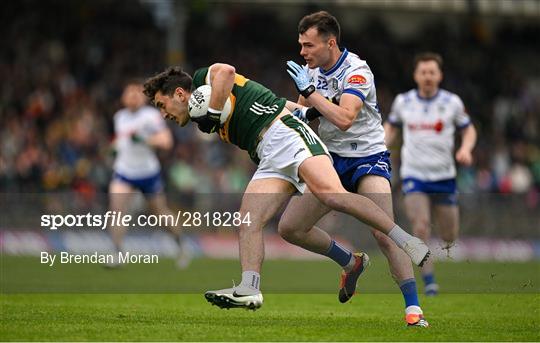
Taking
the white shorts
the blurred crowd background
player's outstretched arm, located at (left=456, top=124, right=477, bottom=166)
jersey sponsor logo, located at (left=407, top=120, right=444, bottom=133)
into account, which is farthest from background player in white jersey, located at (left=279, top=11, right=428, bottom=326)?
the blurred crowd background

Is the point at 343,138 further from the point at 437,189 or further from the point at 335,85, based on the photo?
the point at 437,189

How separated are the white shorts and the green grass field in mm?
1296

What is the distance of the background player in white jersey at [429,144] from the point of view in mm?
15219

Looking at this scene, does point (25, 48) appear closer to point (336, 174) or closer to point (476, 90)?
point (476, 90)

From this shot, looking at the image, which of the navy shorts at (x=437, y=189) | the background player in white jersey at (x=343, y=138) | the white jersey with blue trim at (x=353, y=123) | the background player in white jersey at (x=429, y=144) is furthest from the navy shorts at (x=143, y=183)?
the white jersey with blue trim at (x=353, y=123)

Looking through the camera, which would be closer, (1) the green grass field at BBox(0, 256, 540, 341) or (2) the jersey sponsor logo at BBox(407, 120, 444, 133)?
(1) the green grass field at BBox(0, 256, 540, 341)

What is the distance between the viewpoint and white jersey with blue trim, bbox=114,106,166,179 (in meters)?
19.4

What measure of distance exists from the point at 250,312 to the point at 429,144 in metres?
4.69

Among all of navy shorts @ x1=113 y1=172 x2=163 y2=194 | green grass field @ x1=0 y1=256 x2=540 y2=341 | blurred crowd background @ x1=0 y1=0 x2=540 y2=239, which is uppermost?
blurred crowd background @ x1=0 y1=0 x2=540 y2=239

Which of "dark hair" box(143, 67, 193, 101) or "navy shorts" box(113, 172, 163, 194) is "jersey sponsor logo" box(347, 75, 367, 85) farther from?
"navy shorts" box(113, 172, 163, 194)

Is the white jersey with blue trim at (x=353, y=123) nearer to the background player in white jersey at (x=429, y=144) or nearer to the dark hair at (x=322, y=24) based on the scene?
the dark hair at (x=322, y=24)

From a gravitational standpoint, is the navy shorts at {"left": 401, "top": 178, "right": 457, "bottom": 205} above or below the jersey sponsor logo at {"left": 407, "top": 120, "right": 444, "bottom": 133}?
below

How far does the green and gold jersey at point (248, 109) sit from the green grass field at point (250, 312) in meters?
1.66

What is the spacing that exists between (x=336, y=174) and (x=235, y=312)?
7.28ft
